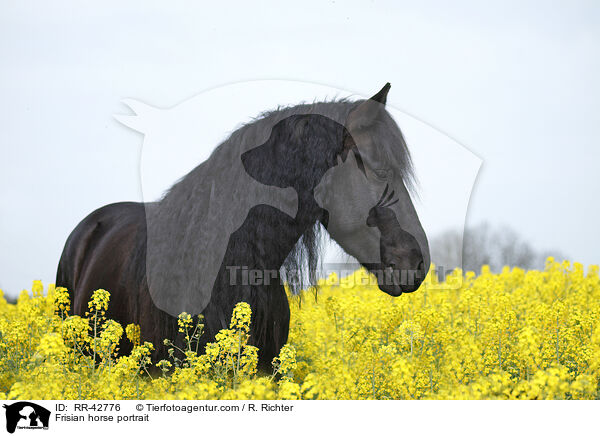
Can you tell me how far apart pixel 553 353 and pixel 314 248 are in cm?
205

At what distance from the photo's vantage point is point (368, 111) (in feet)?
11.5

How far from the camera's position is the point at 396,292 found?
144 inches

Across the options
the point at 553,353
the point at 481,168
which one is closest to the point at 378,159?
the point at 481,168

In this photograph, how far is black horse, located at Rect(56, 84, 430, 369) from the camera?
3516 millimetres

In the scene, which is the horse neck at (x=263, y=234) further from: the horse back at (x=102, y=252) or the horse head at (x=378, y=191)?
the horse back at (x=102, y=252)
